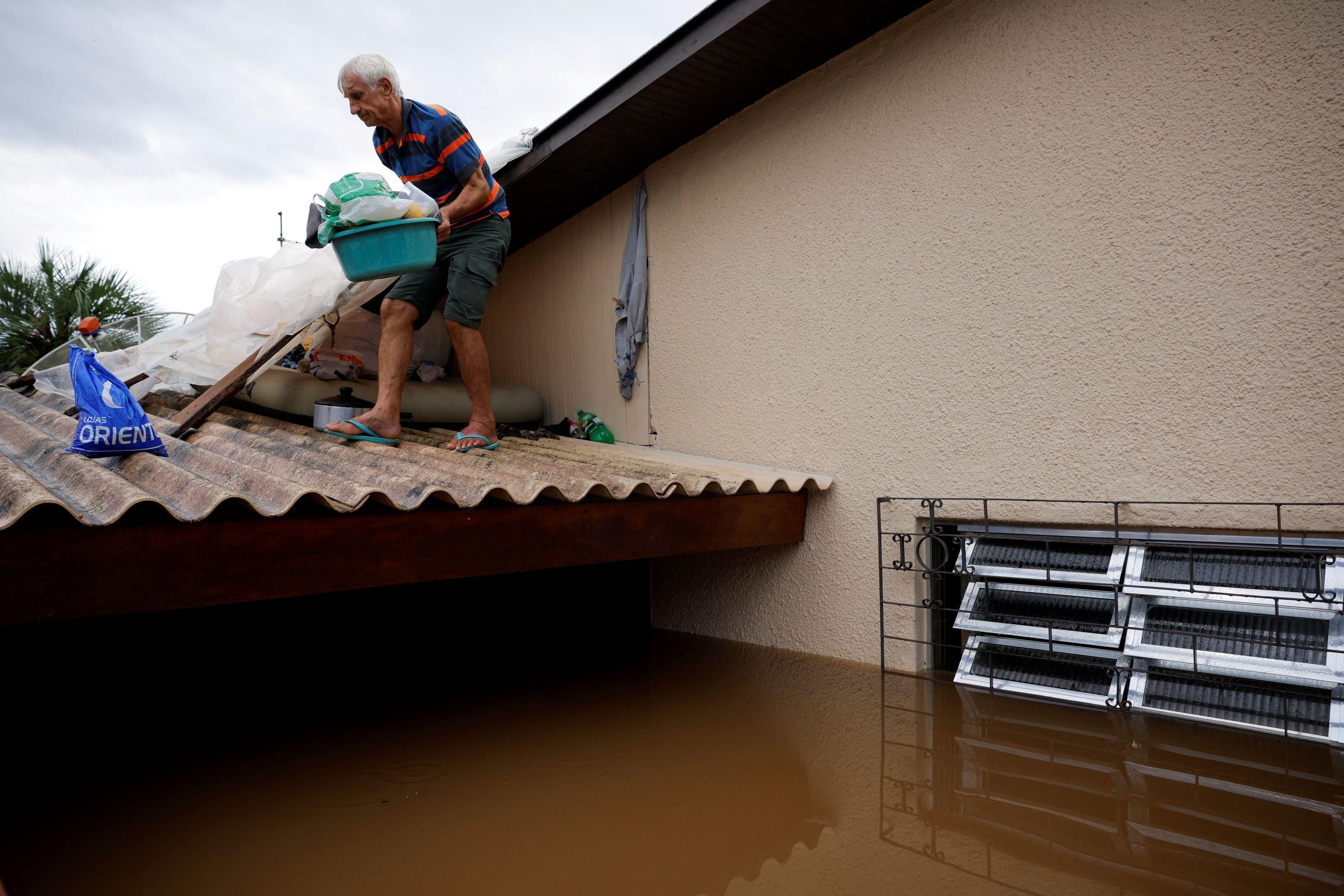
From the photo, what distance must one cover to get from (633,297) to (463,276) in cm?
135

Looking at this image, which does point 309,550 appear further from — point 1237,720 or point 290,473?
point 1237,720

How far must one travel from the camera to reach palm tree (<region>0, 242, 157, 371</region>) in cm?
797

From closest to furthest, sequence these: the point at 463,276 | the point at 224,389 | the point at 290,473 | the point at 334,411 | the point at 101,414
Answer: the point at 101,414, the point at 290,473, the point at 224,389, the point at 463,276, the point at 334,411

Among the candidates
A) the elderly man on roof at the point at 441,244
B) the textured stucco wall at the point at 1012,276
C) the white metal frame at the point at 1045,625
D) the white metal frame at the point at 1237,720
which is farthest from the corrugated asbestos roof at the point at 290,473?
the white metal frame at the point at 1237,720

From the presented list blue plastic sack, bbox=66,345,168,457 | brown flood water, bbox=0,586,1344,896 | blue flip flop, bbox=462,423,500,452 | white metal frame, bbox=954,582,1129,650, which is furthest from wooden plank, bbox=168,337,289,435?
white metal frame, bbox=954,582,1129,650

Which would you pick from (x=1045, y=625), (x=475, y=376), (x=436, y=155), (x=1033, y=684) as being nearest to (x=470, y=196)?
(x=436, y=155)

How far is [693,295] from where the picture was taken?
4086mm

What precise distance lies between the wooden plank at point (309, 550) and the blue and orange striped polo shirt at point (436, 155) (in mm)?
1559

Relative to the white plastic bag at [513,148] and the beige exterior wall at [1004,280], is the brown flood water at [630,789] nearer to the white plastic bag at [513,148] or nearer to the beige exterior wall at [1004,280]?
the beige exterior wall at [1004,280]

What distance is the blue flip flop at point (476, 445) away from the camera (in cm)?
315

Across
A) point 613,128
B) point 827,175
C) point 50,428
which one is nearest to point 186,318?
point 50,428

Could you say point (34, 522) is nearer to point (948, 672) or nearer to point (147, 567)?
point (147, 567)

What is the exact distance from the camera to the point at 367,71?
111 inches

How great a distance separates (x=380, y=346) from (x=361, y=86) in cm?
100
